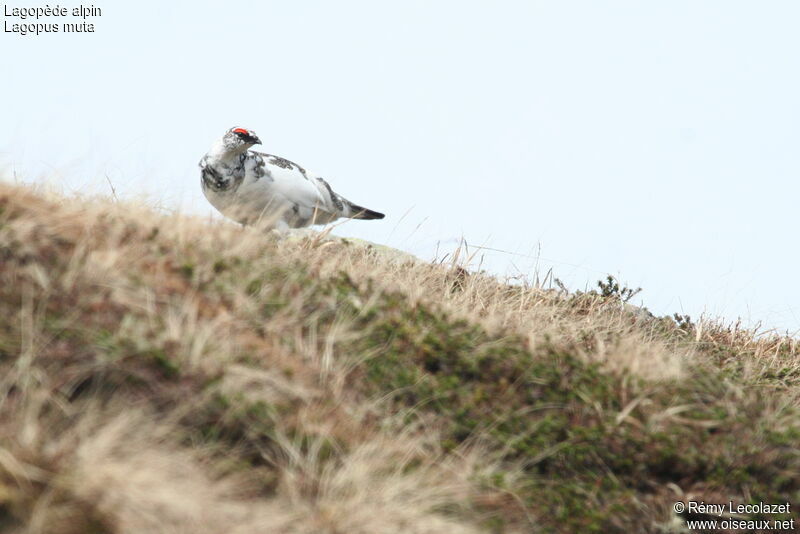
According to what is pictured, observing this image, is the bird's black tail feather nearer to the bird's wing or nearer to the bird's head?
the bird's wing

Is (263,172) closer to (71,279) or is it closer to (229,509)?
(71,279)

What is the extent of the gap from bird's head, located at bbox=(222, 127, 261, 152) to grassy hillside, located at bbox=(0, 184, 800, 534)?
2.49 meters

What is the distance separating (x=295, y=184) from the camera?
8555mm

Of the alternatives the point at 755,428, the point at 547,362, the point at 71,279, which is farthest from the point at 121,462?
the point at 755,428

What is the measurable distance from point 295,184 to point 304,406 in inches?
185

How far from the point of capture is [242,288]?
4801 millimetres

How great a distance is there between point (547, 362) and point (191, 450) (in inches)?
87.6

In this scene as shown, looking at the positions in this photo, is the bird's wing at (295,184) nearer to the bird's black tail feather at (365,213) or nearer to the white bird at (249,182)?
the white bird at (249,182)

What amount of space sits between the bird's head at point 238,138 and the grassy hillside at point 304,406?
2.49m

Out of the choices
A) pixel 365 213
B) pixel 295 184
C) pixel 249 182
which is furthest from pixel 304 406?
pixel 365 213

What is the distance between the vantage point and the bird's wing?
27.7ft

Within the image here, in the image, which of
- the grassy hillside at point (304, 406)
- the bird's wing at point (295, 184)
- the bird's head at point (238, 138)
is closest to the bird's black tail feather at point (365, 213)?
the bird's wing at point (295, 184)

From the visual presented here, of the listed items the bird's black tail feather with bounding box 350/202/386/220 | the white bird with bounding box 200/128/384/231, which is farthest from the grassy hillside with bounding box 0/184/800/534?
the bird's black tail feather with bounding box 350/202/386/220

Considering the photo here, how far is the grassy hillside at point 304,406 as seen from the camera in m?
3.47
